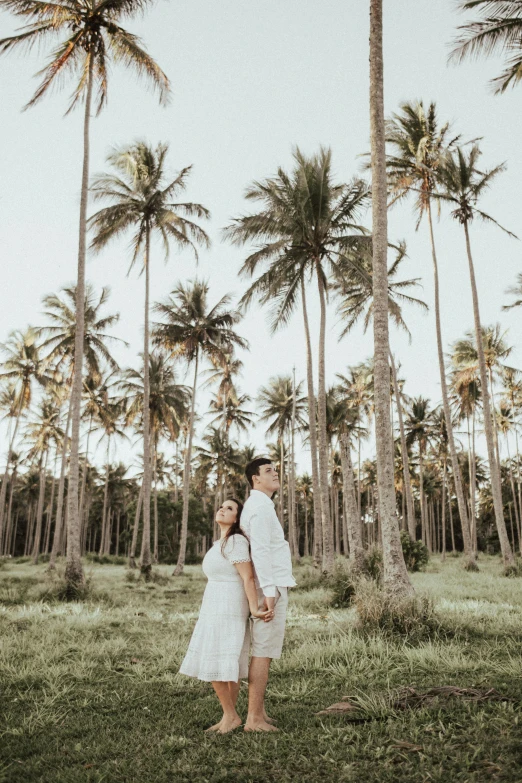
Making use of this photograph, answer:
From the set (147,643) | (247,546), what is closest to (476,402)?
(147,643)

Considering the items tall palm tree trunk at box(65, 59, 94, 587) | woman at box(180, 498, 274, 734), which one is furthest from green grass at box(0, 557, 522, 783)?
tall palm tree trunk at box(65, 59, 94, 587)

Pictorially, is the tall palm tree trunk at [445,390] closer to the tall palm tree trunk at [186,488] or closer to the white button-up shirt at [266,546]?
the tall palm tree trunk at [186,488]

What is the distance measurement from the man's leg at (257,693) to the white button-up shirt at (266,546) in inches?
21.4

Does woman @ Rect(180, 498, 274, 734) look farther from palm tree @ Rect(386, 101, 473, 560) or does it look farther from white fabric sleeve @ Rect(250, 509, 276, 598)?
palm tree @ Rect(386, 101, 473, 560)

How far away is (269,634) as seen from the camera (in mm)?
4059

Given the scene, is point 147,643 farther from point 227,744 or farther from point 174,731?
point 227,744

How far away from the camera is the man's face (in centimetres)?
→ 438

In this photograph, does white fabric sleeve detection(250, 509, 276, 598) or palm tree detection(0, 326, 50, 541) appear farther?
palm tree detection(0, 326, 50, 541)

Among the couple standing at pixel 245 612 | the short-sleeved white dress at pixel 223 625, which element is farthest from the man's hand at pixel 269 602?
the short-sleeved white dress at pixel 223 625

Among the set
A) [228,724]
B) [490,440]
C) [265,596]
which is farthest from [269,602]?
[490,440]

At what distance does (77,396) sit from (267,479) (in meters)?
12.4

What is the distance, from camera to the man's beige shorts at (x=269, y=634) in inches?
160

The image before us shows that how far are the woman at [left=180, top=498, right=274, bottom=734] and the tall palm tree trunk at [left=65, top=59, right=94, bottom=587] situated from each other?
1064cm

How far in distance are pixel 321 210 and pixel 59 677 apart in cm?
1562
